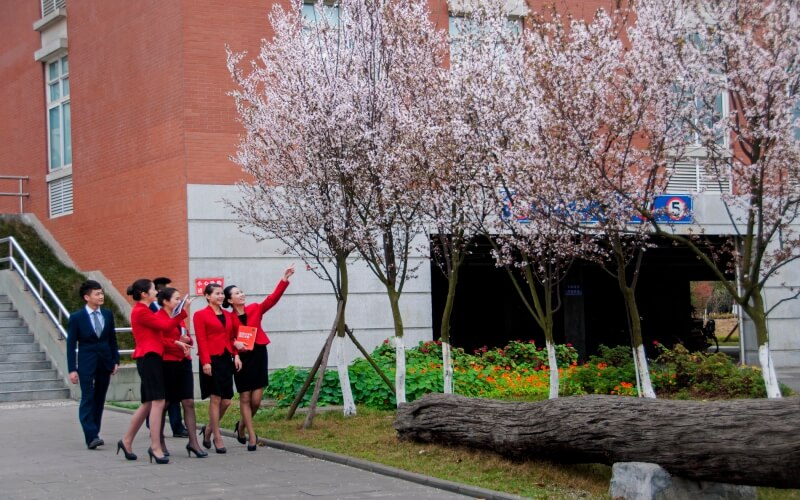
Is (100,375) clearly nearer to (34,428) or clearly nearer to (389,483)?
(34,428)

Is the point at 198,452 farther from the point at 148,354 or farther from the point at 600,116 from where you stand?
the point at 600,116

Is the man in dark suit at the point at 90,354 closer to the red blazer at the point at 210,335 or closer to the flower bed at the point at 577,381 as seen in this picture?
the red blazer at the point at 210,335

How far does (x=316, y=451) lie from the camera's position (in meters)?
11.0

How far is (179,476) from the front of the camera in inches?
385

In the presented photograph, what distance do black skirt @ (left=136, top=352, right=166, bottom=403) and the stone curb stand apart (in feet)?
5.01

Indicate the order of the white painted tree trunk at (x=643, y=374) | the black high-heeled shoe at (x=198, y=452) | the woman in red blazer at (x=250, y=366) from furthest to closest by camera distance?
1. the white painted tree trunk at (x=643, y=374)
2. the woman in red blazer at (x=250, y=366)
3. the black high-heeled shoe at (x=198, y=452)

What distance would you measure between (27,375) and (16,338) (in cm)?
146

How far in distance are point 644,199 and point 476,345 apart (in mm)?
25632

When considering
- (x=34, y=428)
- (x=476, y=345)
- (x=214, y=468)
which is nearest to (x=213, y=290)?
(x=214, y=468)

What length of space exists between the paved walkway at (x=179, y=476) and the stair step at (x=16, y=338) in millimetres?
7235

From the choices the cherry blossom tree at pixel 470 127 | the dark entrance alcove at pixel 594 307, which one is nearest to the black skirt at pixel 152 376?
the cherry blossom tree at pixel 470 127

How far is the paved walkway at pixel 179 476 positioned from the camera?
8938 mm

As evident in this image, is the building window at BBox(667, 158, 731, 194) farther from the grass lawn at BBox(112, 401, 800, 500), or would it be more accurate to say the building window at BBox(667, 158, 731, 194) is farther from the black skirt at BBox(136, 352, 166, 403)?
the black skirt at BBox(136, 352, 166, 403)

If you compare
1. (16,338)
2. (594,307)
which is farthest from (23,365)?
(594,307)
